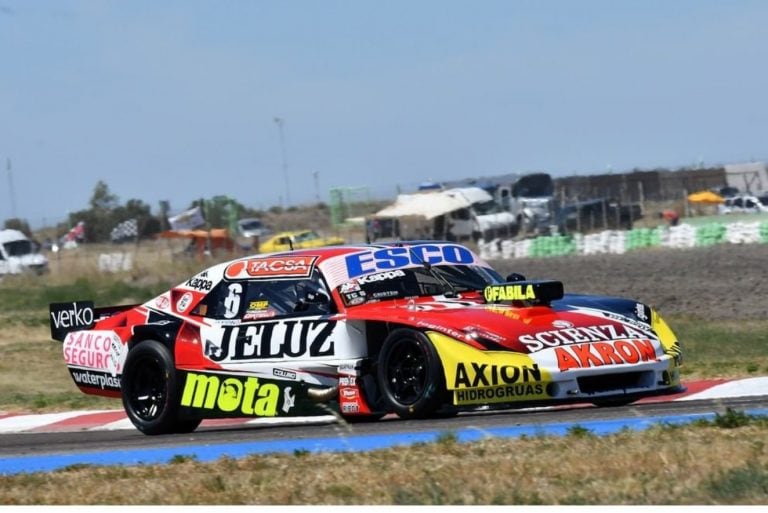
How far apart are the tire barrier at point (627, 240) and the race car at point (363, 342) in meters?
23.4

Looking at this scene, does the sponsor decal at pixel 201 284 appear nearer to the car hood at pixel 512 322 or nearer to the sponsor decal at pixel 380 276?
the sponsor decal at pixel 380 276

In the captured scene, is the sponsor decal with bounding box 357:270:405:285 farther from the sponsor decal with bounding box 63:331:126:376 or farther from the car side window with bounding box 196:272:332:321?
the sponsor decal with bounding box 63:331:126:376

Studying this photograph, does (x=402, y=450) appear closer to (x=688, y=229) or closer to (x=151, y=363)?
(x=151, y=363)

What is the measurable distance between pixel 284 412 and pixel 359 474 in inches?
115

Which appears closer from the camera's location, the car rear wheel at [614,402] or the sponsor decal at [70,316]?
the car rear wheel at [614,402]

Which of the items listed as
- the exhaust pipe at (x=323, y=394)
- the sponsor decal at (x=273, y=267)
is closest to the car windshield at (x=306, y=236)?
the sponsor decal at (x=273, y=267)

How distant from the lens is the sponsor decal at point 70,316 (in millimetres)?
10758

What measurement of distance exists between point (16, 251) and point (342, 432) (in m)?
37.3

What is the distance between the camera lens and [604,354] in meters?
8.44

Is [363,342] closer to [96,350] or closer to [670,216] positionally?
[96,350]

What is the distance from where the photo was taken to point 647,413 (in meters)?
8.30

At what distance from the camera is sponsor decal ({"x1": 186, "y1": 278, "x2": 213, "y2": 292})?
394 inches

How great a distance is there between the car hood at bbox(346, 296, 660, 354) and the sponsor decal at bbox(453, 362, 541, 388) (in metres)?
0.12
